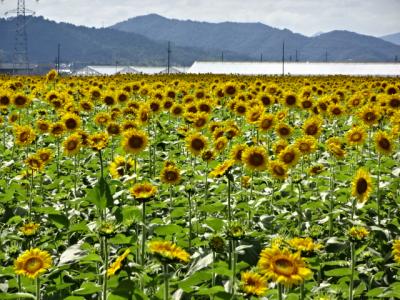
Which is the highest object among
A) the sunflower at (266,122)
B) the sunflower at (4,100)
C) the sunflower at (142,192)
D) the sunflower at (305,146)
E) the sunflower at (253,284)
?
the sunflower at (4,100)

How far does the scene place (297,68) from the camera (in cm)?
7019

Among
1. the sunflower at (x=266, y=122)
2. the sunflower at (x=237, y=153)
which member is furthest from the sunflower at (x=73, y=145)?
the sunflower at (x=266, y=122)

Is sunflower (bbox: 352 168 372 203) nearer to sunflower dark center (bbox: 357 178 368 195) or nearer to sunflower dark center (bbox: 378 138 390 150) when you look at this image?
sunflower dark center (bbox: 357 178 368 195)

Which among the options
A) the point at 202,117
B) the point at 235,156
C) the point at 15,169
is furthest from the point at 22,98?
the point at 235,156

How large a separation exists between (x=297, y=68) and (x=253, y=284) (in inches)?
2707

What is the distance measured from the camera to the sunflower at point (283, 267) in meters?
2.77

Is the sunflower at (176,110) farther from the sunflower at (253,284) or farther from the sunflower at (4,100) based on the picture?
the sunflower at (253,284)

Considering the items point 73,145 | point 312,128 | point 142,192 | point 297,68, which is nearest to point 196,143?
point 73,145

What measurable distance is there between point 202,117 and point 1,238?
4220 mm

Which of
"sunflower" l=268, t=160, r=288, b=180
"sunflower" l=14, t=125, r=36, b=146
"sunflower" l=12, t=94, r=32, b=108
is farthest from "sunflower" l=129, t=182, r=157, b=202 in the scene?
"sunflower" l=12, t=94, r=32, b=108

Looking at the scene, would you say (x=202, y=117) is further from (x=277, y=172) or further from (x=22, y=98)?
(x=22, y=98)

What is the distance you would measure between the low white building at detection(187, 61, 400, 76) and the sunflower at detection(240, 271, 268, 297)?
202ft

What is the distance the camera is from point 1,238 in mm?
4391

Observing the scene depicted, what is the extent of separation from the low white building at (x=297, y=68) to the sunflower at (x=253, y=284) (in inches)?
2422
